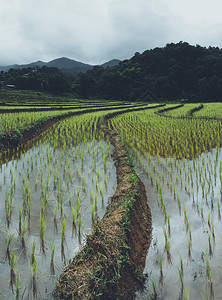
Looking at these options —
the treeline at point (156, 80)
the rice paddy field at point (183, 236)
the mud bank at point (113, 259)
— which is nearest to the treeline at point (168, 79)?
the treeline at point (156, 80)

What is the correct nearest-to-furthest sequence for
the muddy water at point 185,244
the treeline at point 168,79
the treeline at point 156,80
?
the muddy water at point 185,244, the treeline at point 156,80, the treeline at point 168,79

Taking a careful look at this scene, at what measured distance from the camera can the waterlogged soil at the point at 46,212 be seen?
1.94m

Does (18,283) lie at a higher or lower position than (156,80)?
lower

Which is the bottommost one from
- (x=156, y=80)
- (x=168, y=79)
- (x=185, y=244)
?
(x=185, y=244)

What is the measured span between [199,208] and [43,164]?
333cm

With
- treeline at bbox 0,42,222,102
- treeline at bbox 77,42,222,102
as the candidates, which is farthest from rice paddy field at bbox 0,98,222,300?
treeline at bbox 77,42,222,102

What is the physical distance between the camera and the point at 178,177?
443cm

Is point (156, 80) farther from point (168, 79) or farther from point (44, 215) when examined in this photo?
point (44, 215)

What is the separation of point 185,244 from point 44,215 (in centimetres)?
173

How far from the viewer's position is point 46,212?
304cm

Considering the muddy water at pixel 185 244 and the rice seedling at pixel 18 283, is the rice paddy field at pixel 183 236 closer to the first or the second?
the muddy water at pixel 185 244

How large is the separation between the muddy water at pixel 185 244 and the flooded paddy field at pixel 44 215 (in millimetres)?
749

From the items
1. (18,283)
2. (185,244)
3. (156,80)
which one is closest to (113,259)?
(18,283)

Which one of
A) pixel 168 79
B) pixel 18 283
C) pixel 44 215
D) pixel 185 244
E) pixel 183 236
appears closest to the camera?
pixel 18 283
